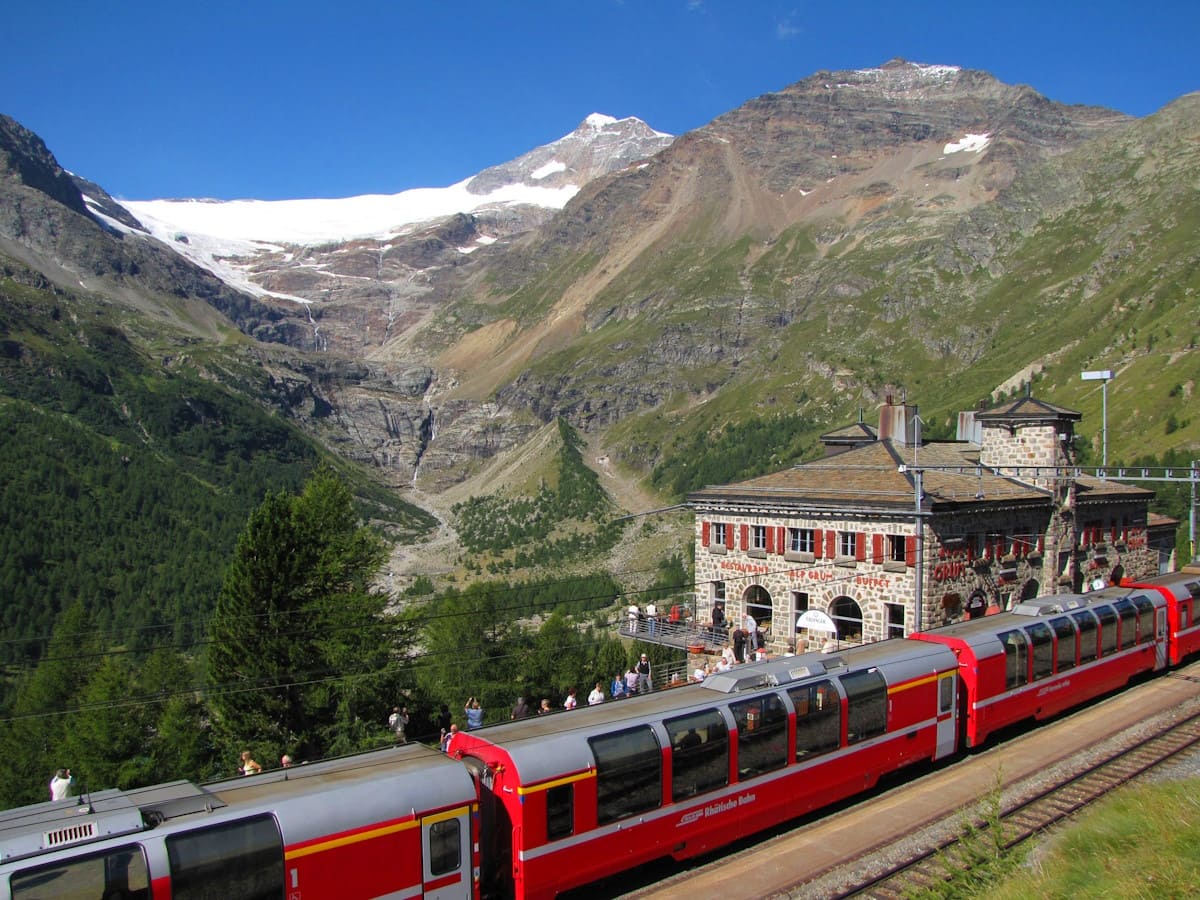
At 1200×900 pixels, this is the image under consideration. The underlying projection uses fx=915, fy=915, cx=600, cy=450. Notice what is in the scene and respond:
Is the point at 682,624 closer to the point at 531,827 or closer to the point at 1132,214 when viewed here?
the point at 531,827

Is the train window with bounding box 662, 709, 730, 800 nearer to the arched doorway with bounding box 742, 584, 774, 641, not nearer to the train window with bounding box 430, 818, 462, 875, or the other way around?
the train window with bounding box 430, 818, 462, 875

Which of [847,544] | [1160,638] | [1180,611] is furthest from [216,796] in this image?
[1180,611]

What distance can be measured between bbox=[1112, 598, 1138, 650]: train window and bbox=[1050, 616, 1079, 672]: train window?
10.1 feet

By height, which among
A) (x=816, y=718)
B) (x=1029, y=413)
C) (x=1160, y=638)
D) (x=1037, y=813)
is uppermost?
(x=1029, y=413)

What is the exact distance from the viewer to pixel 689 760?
16953mm

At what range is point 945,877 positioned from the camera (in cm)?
1622

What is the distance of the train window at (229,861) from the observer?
11969 millimetres

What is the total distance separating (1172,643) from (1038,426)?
38.7 feet

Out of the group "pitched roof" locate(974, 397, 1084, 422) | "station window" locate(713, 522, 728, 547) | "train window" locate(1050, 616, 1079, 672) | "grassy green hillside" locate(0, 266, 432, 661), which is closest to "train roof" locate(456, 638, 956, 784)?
"train window" locate(1050, 616, 1079, 672)

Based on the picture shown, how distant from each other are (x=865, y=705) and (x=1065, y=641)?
9480mm

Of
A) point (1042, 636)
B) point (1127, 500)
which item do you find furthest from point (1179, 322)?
point (1042, 636)

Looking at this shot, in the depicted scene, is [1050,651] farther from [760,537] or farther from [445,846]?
[445,846]

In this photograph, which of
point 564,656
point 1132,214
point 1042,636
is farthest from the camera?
point 1132,214

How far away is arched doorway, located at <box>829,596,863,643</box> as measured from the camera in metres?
35.5
